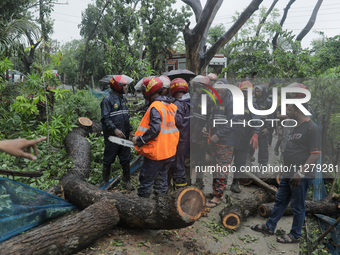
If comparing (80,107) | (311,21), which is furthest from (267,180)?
(311,21)

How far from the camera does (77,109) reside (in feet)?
24.8

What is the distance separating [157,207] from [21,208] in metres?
1.62

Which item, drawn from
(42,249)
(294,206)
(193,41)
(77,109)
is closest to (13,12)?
(77,109)

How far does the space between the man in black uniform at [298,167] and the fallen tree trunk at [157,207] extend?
4.47 ft

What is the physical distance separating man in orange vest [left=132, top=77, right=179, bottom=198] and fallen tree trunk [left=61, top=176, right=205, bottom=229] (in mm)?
408

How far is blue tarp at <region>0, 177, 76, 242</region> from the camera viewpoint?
278cm

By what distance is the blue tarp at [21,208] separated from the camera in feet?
9.13

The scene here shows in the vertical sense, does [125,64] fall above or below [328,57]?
above

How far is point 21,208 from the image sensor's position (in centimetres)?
299

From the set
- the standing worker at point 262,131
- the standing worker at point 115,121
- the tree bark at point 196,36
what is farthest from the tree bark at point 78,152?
the tree bark at point 196,36

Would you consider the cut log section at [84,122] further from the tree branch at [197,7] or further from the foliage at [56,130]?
the tree branch at [197,7]

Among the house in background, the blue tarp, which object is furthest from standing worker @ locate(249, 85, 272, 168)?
the house in background

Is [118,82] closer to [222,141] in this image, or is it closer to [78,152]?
[78,152]

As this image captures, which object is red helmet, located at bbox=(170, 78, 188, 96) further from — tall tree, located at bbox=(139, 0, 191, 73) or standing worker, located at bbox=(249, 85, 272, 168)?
tall tree, located at bbox=(139, 0, 191, 73)
